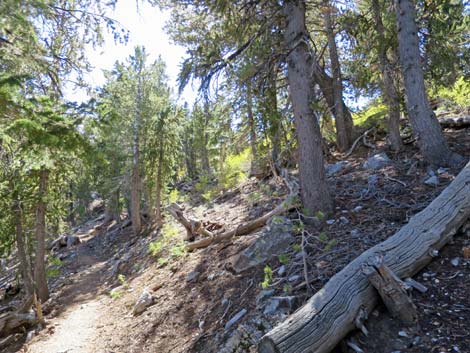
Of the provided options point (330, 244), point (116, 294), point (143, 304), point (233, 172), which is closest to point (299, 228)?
point (330, 244)

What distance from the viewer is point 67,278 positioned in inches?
570

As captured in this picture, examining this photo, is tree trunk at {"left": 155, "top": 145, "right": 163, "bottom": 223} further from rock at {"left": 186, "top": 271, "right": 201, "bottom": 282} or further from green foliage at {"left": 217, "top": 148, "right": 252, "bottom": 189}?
rock at {"left": 186, "top": 271, "right": 201, "bottom": 282}

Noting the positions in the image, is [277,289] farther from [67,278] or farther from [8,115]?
[67,278]

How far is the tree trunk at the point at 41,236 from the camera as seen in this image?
10094 millimetres

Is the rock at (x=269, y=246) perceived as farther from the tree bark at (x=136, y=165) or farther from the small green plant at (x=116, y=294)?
the tree bark at (x=136, y=165)

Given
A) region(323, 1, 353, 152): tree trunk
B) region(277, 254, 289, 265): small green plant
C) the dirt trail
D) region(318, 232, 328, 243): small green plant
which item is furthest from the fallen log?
region(323, 1, 353, 152): tree trunk

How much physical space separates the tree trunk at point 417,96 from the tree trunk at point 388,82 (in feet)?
2.88

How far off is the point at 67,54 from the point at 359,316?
6777 mm

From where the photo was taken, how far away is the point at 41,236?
10.4m

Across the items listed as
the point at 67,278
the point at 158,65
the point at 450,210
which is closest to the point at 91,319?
the point at 67,278

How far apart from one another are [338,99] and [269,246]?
5686 millimetres

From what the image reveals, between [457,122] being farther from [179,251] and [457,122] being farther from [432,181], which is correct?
[179,251]

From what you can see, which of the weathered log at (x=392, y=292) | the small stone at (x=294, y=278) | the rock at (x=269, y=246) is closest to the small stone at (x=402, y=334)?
the weathered log at (x=392, y=292)

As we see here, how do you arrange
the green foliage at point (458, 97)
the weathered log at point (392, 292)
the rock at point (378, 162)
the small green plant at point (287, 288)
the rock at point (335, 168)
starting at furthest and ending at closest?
the green foliage at point (458, 97) → the rock at point (335, 168) → the rock at point (378, 162) → the small green plant at point (287, 288) → the weathered log at point (392, 292)
